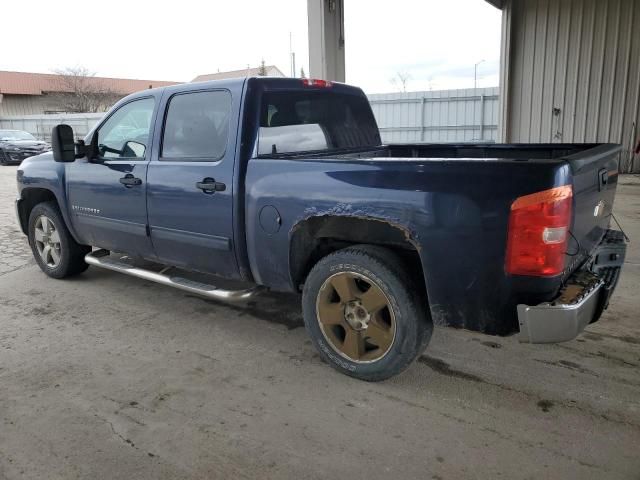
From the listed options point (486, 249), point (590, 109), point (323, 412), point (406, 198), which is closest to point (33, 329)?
point (323, 412)

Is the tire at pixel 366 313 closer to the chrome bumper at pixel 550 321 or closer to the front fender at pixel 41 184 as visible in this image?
the chrome bumper at pixel 550 321

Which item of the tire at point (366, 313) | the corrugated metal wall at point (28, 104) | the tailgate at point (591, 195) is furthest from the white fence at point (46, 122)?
the tailgate at point (591, 195)

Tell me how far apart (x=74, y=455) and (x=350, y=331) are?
1.65m

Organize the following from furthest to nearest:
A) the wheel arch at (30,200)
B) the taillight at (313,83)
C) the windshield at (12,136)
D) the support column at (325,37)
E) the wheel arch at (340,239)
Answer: the windshield at (12,136), the support column at (325,37), the wheel arch at (30,200), the taillight at (313,83), the wheel arch at (340,239)

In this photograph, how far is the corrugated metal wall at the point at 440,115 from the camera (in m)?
16.4

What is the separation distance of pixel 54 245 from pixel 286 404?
12.2 ft

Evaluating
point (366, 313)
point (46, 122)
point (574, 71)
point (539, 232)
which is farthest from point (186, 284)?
point (46, 122)

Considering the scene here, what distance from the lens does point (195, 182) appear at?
12.7ft

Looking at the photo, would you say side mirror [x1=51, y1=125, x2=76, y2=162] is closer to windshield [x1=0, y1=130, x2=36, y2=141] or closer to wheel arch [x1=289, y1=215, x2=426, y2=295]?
wheel arch [x1=289, y1=215, x2=426, y2=295]

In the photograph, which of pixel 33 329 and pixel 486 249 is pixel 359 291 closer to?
pixel 486 249

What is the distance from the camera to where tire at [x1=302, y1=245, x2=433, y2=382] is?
3070mm

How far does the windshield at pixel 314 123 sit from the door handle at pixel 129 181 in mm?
1231

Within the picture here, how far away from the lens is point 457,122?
55.5 ft

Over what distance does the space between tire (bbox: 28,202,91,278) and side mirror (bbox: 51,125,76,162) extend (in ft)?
3.08
